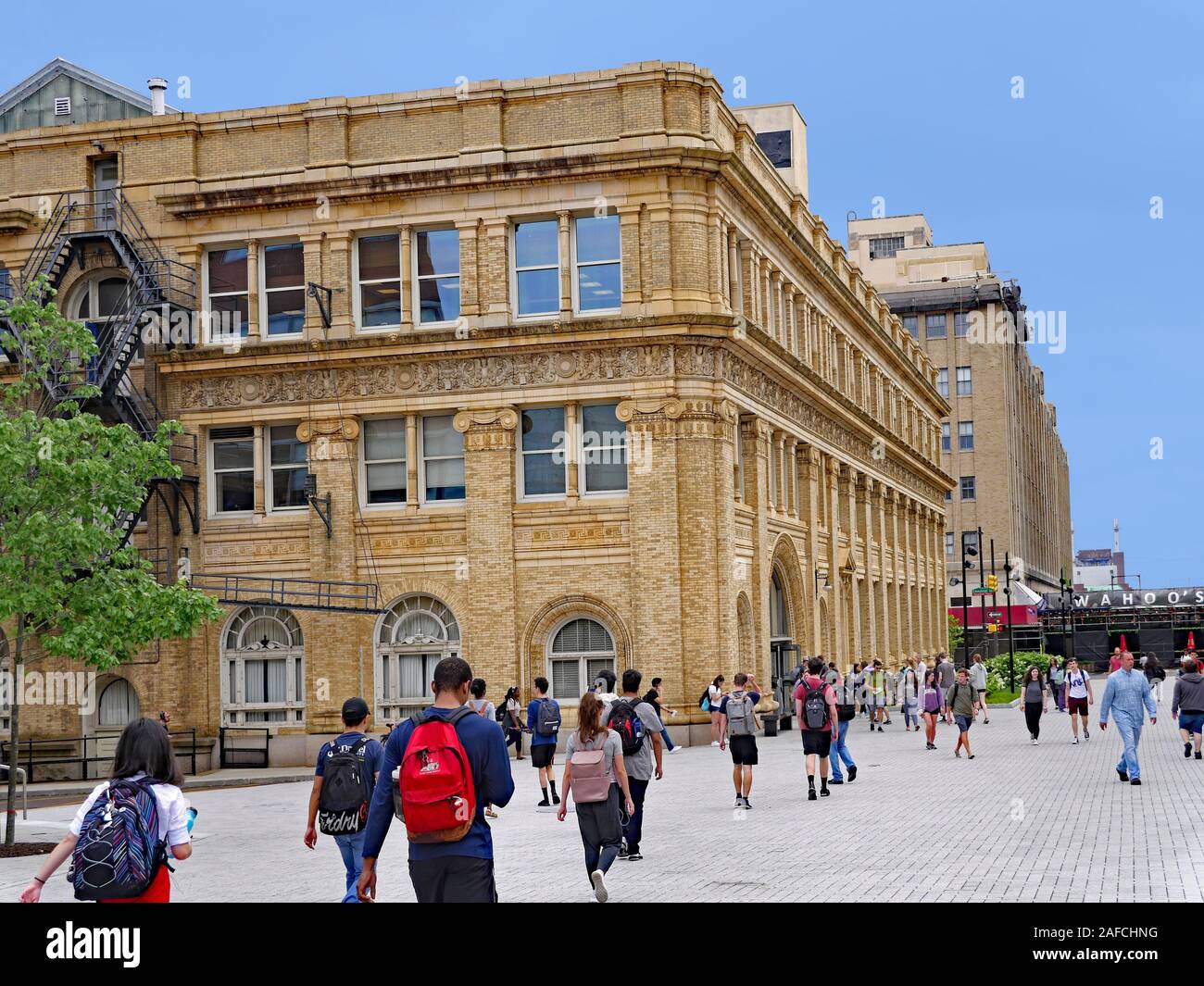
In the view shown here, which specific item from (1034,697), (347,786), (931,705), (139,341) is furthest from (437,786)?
(139,341)

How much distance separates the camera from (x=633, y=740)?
51.6ft

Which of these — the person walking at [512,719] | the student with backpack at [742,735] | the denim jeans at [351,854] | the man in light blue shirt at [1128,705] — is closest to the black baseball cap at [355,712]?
the denim jeans at [351,854]

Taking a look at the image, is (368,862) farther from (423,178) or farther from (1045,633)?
(1045,633)

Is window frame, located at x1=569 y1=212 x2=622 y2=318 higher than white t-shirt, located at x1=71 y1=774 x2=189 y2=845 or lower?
higher

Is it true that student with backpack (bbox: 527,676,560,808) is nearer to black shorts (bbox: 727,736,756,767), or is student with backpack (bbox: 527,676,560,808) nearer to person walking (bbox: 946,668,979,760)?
Answer: black shorts (bbox: 727,736,756,767)

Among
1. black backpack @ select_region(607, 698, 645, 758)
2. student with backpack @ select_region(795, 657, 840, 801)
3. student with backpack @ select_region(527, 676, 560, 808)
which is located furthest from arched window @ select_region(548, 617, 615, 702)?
black backpack @ select_region(607, 698, 645, 758)

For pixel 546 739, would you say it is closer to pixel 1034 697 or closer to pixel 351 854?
pixel 351 854

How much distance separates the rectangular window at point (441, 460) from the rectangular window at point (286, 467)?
3160 millimetres

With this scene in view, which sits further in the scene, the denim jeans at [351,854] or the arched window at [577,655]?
the arched window at [577,655]

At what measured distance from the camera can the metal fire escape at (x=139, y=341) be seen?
1420 inches

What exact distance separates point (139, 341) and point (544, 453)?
384 inches

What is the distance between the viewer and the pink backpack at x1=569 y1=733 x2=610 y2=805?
13.5 m

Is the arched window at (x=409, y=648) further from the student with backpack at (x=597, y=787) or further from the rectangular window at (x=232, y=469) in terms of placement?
the student with backpack at (x=597, y=787)

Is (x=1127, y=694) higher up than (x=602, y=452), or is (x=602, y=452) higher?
Result: (x=602, y=452)
